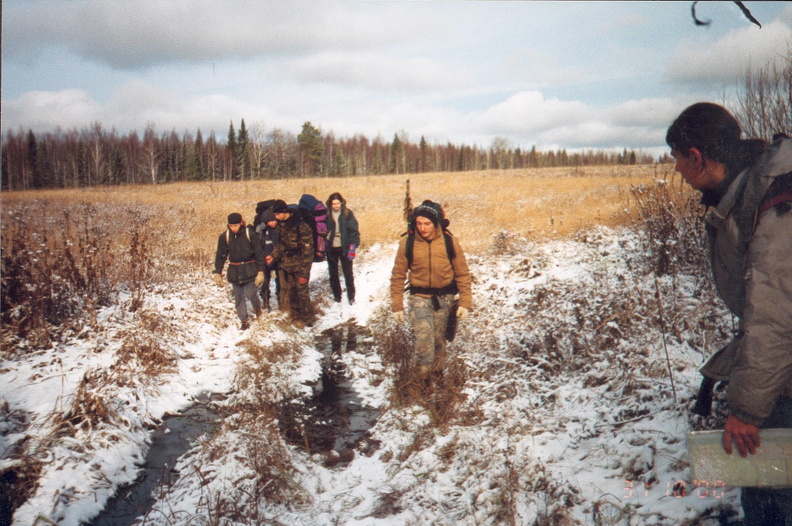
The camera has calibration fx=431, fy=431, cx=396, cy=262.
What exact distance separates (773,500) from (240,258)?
7488mm

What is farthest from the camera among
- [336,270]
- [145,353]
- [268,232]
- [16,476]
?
[336,270]

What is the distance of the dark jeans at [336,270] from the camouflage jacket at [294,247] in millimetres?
1157

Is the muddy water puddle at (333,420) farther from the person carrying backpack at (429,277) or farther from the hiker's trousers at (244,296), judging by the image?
the hiker's trousers at (244,296)

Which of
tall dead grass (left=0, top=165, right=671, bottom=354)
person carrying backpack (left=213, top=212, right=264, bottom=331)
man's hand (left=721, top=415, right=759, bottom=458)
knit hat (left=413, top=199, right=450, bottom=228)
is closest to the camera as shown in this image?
man's hand (left=721, top=415, right=759, bottom=458)

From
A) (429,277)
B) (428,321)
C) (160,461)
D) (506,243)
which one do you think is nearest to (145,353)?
(160,461)

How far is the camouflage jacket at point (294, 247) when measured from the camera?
8.29 meters

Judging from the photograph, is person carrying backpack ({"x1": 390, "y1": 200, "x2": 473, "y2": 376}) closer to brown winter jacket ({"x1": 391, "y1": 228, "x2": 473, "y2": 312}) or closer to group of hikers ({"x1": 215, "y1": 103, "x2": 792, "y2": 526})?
brown winter jacket ({"x1": 391, "y1": 228, "x2": 473, "y2": 312})

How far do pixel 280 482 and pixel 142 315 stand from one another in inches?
198

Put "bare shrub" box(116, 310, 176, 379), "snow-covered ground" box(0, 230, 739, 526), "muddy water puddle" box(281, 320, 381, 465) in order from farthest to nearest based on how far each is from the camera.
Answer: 1. "bare shrub" box(116, 310, 176, 379)
2. "muddy water puddle" box(281, 320, 381, 465)
3. "snow-covered ground" box(0, 230, 739, 526)

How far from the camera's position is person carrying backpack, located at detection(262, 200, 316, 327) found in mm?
8258

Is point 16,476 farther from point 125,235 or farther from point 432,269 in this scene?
point 125,235

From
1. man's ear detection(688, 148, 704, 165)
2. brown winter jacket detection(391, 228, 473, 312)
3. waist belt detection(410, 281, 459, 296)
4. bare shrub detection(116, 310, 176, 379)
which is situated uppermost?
man's ear detection(688, 148, 704, 165)

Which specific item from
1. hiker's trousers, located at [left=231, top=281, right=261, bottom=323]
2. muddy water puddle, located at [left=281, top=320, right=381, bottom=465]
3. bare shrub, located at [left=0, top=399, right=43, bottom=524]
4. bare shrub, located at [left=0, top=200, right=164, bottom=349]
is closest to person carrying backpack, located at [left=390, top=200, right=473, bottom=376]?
muddy water puddle, located at [left=281, top=320, right=381, bottom=465]

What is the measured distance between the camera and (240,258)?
25.7 feet
